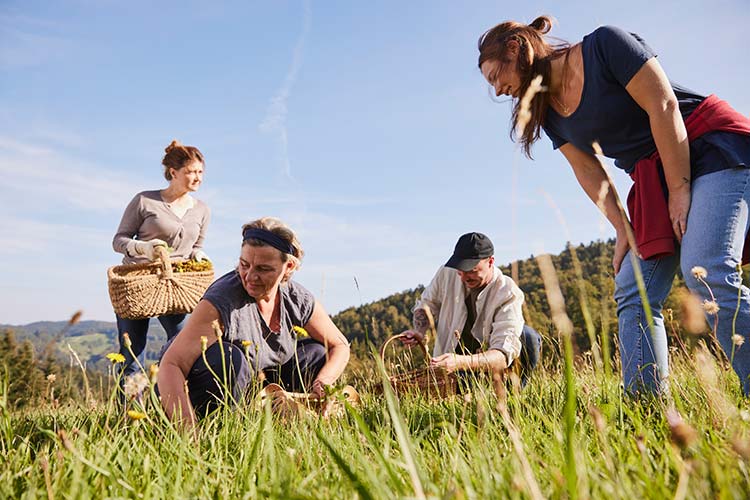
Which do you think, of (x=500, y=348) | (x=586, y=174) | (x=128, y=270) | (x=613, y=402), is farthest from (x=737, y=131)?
(x=128, y=270)

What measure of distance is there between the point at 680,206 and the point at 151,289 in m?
3.69

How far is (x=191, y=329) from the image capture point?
309 cm

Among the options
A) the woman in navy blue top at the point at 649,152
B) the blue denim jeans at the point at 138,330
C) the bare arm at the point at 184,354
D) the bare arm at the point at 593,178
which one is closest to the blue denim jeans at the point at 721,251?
the woman in navy blue top at the point at 649,152

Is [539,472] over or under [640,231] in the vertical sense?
under

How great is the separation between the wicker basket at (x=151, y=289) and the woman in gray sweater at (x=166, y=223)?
0.15 meters

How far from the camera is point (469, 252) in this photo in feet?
13.2

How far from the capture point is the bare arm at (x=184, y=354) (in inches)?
114

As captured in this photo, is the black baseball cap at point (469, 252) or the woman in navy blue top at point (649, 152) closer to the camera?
the woman in navy blue top at point (649, 152)

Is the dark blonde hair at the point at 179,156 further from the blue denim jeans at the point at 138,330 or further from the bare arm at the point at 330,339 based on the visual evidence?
the bare arm at the point at 330,339

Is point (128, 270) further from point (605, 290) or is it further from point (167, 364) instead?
point (605, 290)

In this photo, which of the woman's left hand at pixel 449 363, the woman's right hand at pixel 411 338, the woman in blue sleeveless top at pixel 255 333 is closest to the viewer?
the woman in blue sleeveless top at pixel 255 333

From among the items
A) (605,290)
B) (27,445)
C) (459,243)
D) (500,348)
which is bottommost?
(500,348)

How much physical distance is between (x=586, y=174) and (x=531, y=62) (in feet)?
2.15

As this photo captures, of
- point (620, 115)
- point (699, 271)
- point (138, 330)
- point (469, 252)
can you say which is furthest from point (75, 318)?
point (138, 330)
